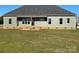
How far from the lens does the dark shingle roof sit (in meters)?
3.06

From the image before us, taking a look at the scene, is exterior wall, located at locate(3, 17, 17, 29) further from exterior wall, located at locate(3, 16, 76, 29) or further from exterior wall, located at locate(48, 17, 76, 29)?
exterior wall, located at locate(48, 17, 76, 29)

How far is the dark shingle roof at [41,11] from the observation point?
306cm

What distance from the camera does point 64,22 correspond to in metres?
3.10

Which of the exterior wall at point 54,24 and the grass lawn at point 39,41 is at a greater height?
the exterior wall at point 54,24

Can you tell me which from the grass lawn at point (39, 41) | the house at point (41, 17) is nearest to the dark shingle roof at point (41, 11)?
the house at point (41, 17)

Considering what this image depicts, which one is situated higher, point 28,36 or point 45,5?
point 45,5

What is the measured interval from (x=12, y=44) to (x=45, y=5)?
0.66 meters

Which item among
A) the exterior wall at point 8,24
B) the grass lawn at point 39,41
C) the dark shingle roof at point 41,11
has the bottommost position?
the grass lawn at point 39,41

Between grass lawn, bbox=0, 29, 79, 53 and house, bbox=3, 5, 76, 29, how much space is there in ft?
0.30

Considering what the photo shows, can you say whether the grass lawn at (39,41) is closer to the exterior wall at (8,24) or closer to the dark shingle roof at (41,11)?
the exterior wall at (8,24)

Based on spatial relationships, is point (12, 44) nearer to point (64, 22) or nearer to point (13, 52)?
point (13, 52)

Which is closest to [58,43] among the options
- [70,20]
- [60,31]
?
[60,31]
